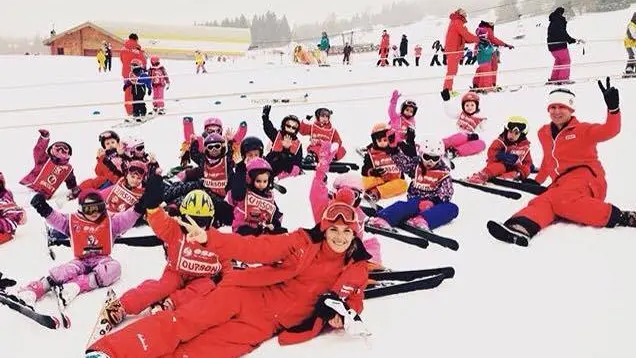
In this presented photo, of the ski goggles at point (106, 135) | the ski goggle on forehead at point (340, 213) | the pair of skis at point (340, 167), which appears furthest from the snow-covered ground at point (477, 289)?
the ski goggles at point (106, 135)

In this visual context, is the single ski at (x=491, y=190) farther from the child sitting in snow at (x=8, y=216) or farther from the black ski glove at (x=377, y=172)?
the child sitting in snow at (x=8, y=216)

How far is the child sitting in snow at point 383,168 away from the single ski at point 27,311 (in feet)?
11.9

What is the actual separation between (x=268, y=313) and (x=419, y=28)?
132 ft

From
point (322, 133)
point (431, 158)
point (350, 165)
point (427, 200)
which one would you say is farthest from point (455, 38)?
point (427, 200)

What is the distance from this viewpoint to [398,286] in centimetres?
364

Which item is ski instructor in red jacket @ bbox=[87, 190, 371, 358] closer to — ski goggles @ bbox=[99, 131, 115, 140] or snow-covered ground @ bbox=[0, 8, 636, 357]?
snow-covered ground @ bbox=[0, 8, 636, 357]

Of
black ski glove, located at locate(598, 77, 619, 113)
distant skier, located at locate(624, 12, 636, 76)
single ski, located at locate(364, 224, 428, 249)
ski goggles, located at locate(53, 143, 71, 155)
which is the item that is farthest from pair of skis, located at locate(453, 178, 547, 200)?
distant skier, located at locate(624, 12, 636, 76)

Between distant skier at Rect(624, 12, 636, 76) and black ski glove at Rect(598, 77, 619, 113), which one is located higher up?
distant skier at Rect(624, 12, 636, 76)

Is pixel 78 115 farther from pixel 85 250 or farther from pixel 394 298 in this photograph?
pixel 394 298

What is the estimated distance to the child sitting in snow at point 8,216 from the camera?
517 centimetres

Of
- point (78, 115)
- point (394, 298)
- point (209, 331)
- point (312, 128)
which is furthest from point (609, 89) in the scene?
point (78, 115)

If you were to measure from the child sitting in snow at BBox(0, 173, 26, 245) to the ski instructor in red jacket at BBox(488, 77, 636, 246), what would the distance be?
14.4 feet

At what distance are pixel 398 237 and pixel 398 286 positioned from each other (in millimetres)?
1047

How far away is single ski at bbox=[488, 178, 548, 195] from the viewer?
5.78 meters
